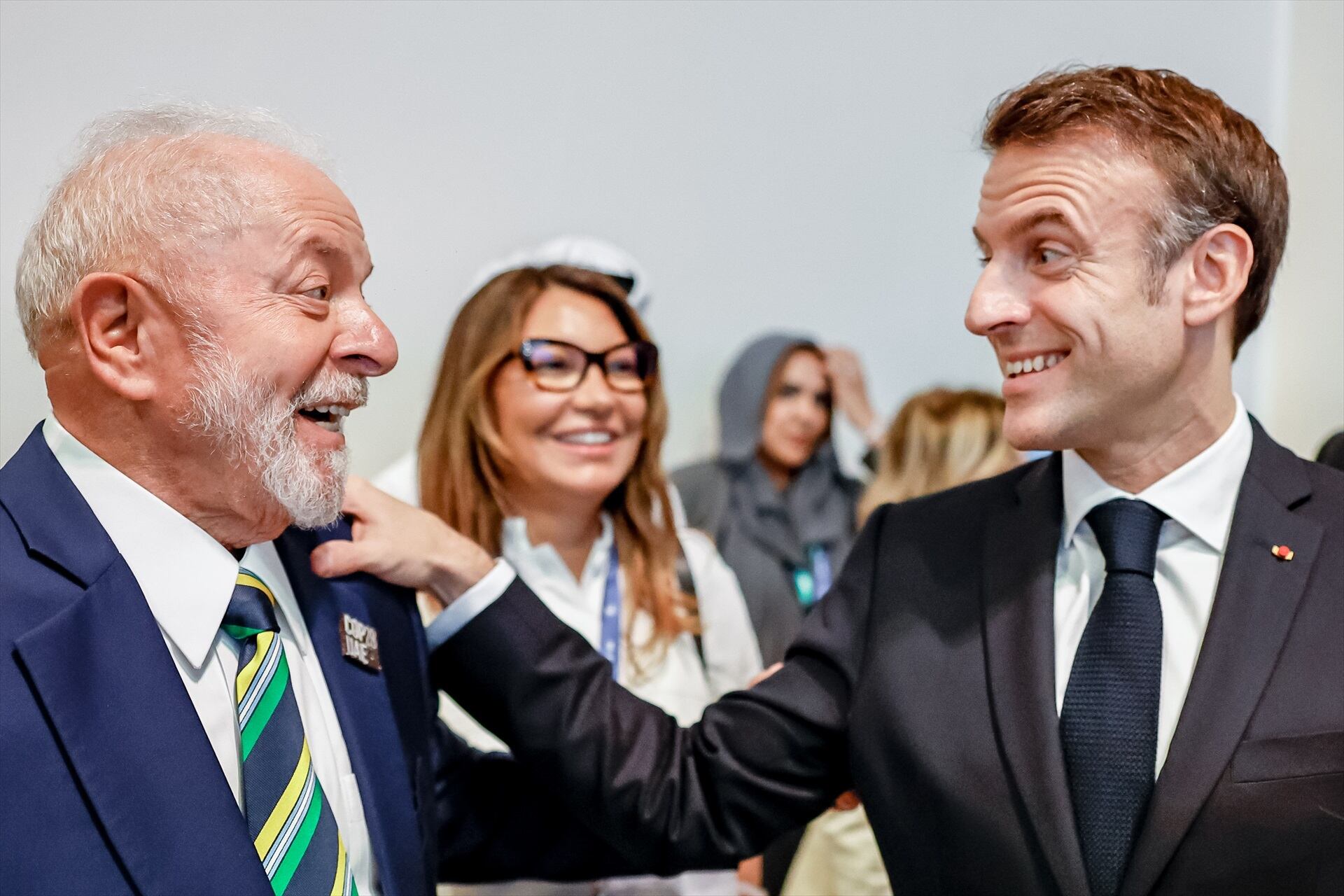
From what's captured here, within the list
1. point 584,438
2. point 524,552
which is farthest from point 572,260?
point 524,552

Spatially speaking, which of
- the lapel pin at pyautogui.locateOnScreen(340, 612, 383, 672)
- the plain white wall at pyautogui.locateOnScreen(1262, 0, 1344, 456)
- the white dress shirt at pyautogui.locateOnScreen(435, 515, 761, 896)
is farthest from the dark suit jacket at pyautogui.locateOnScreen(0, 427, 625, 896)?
the plain white wall at pyautogui.locateOnScreen(1262, 0, 1344, 456)

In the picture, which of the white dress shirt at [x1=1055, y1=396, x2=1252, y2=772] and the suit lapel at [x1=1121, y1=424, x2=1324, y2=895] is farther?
the white dress shirt at [x1=1055, y1=396, x2=1252, y2=772]

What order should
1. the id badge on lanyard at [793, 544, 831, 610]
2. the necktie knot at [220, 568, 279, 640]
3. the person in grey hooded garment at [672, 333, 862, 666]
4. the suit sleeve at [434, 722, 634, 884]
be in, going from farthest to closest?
the person in grey hooded garment at [672, 333, 862, 666]
the id badge on lanyard at [793, 544, 831, 610]
the suit sleeve at [434, 722, 634, 884]
the necktie knot at [220, 568, 279, 640]

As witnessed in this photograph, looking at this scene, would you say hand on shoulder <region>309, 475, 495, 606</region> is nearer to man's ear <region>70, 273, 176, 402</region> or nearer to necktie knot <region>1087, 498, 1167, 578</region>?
man's ear <region>70, 273, 176, 402</region>

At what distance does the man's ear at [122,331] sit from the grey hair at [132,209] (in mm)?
25

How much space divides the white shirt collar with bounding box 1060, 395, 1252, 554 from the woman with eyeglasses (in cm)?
117

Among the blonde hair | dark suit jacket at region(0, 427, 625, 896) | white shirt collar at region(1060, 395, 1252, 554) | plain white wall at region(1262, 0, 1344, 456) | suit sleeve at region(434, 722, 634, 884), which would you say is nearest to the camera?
dark suit jacket at region(0, 427, 625, 896)

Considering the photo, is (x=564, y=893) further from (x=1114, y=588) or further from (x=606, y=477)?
(x=1114, y=588)

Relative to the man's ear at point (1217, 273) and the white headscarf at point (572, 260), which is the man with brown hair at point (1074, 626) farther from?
the white headscarf at point (572, 260)

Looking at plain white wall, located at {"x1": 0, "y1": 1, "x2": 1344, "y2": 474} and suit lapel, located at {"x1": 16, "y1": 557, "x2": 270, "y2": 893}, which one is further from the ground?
plain white wall, located at {"x1": 0, "y1": 1, "x2": 1344, "y2": 474}

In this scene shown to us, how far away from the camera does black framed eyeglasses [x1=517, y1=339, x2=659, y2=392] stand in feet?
9.57

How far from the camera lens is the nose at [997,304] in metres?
1.94

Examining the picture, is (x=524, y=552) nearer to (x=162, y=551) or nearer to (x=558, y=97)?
(x=558, y=97)

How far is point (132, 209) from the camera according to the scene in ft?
5.21
